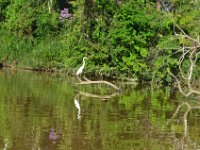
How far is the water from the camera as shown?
11.2m

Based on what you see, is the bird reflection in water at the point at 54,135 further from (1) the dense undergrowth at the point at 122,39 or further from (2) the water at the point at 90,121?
(1) the dense undergrowth at the point at 122,39

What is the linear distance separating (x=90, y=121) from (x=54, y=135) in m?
2.29

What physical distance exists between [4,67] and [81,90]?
1200 centimetres

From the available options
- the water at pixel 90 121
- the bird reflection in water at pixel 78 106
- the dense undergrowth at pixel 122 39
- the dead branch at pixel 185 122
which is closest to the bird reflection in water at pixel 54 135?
the water at pixel 90 121

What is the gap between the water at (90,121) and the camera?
1117 centimetres

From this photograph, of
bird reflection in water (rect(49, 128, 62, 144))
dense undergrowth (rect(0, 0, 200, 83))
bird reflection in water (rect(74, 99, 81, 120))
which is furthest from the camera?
dense undergrowth (rect(0, 0, 200, 83))

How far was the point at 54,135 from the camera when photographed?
11727 millimetres

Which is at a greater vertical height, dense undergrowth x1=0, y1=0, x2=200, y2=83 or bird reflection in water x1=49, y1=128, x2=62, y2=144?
dense undergrowth x1=0, y1=0, x2=200, y2=83

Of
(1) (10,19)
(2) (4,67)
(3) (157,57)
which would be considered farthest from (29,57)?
(3) (157,57)

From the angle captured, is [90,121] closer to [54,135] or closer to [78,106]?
[54,135]

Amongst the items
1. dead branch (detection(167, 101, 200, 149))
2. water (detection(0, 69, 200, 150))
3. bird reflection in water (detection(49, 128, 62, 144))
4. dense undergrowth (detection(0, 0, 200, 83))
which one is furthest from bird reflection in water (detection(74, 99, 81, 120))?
dense undergrowth (detection(0, 0, 200, 83))

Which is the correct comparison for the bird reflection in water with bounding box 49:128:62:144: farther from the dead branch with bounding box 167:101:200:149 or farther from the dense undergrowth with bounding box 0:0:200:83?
the dense undergrowth with bounding box 0:0:200:83

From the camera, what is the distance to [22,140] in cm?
1100

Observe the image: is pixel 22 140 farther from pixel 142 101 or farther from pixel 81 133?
pixel 142 101
